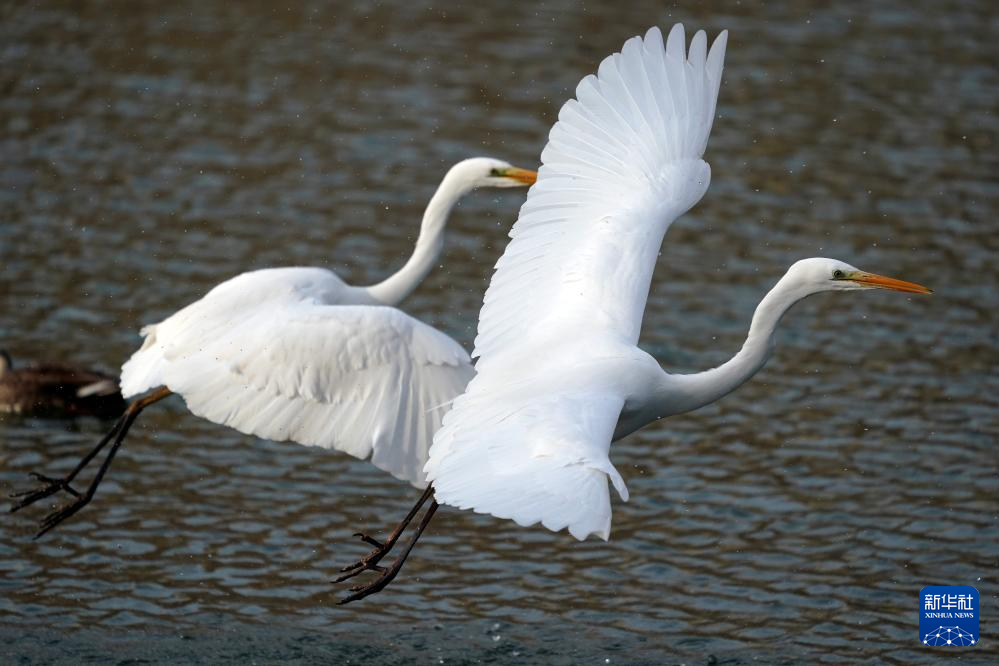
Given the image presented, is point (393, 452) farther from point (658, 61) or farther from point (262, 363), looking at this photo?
point (658, 61)

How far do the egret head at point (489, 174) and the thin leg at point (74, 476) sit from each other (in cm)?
218

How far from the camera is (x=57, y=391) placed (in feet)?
38.2

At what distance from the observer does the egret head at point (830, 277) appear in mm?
8250

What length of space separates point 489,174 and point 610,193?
1624mm

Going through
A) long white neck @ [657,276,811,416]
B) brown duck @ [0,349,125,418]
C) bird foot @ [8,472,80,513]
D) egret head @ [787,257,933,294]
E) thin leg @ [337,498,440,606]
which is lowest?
thin leg @ [337,498,440,606]

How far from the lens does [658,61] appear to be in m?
8.70

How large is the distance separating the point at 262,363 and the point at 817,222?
7.43 metres

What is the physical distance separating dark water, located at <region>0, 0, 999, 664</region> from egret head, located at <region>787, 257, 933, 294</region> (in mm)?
2026

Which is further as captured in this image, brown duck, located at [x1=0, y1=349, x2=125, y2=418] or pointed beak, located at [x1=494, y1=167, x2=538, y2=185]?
brown duck, located at [x1=0, y1=349, x2=125, y2=418]

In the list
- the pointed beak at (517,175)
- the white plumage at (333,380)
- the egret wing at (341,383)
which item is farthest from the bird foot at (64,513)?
the pointed beak at (517,175)

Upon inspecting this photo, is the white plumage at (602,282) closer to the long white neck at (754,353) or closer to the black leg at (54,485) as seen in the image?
the long white neck at (754,353)

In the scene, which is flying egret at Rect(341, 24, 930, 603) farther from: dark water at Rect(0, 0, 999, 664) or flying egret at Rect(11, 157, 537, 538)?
dark water at Rect(0, 0, 999, 664)

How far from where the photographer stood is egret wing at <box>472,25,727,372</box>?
8.38 m

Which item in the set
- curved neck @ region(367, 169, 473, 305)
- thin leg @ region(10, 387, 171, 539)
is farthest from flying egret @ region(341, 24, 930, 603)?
thin leg @ region(10, 387, 171, 539)
